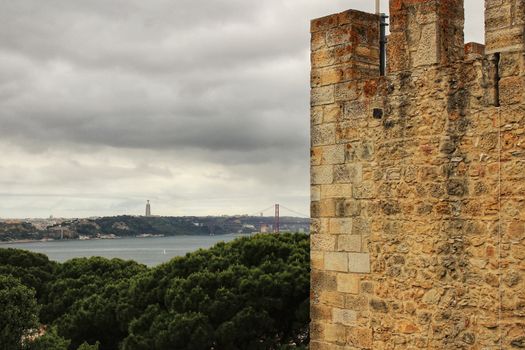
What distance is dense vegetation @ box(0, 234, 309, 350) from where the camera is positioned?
1589cm

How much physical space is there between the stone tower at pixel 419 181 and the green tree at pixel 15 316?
Result: 9108 millimetres

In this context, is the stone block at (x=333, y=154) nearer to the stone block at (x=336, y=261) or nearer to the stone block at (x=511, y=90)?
the stone block at (x=336, y=261)

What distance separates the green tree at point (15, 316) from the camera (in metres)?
14.6

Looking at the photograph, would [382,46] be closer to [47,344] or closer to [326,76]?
[326,76]

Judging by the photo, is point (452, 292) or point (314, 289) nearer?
point (452, 292)

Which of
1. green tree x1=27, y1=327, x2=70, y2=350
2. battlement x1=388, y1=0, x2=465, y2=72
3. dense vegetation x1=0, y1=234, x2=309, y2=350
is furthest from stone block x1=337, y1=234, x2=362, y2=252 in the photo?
green tree x1=27, y1=327, x2=70, y2=350

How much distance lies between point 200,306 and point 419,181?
10769 mm

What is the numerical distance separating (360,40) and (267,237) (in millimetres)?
12240

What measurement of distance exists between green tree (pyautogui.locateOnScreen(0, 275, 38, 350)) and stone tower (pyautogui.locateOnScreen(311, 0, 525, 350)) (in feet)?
29.9

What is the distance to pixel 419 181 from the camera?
6738 millimetres

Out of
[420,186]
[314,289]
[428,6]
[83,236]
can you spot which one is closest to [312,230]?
[314,289]

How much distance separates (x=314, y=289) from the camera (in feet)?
25.3

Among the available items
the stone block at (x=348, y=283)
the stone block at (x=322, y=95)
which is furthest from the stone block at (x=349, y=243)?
the stone block at (x=322, y=95)

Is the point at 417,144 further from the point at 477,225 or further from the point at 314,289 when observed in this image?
the point at 314,289
